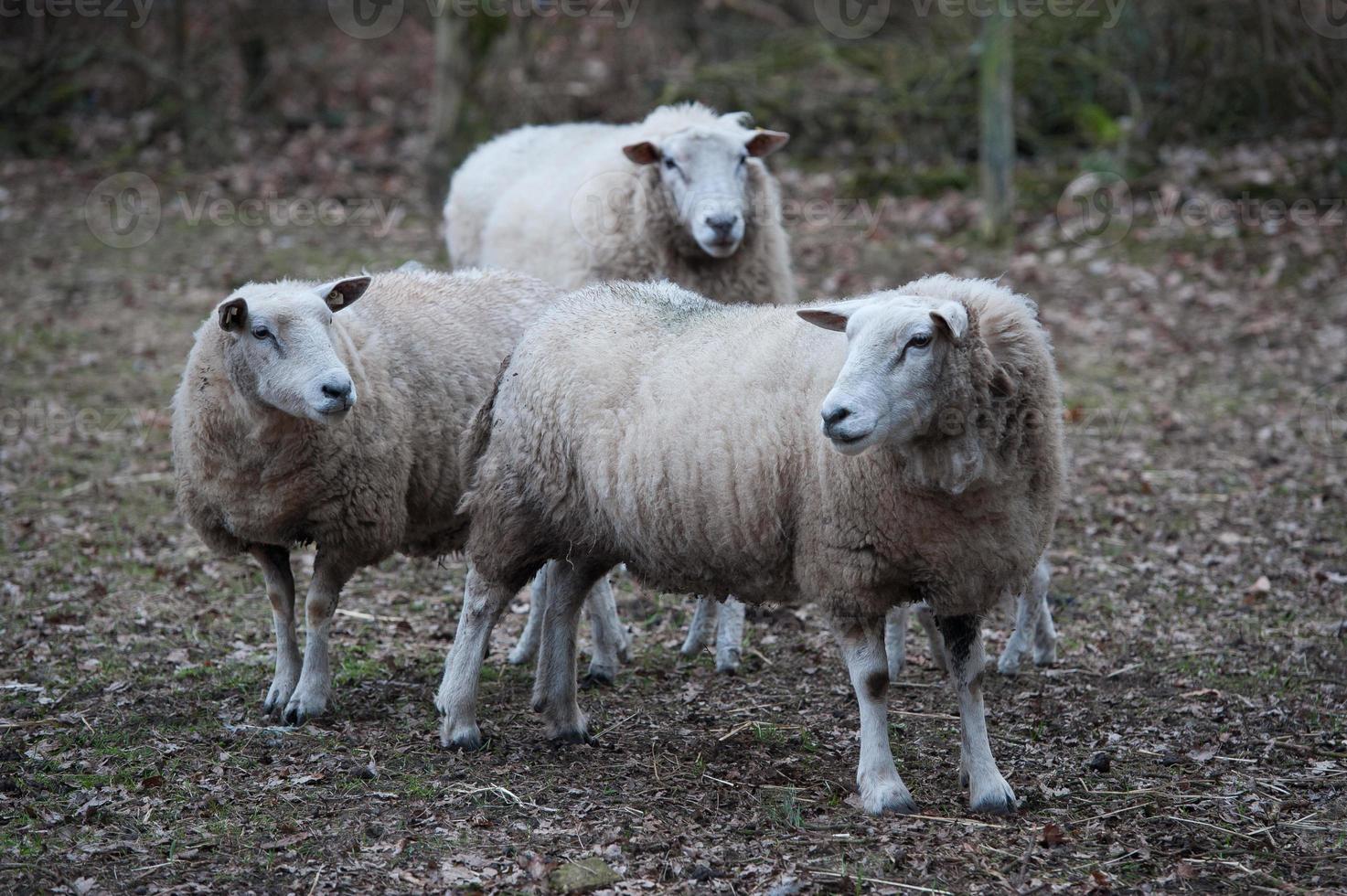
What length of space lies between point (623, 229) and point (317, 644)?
9.72 ft

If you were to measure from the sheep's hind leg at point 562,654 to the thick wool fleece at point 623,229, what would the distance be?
7.74 ft

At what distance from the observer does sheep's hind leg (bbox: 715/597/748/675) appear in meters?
5.67

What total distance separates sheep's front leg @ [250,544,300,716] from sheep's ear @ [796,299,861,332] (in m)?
2.33

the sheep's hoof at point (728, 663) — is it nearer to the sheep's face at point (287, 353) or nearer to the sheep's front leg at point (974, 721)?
the sheep's front leg at point (974, 721)

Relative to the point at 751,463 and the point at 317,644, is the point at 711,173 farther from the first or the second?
the point at 317,644

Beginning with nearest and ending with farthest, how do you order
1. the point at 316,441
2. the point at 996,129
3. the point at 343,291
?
the point at 316,441
the point at 343,291
the point at 996,129

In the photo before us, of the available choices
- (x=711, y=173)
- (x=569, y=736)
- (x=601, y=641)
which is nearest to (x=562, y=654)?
(x=569, y=736)

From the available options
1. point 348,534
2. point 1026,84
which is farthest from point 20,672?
point 1026,84

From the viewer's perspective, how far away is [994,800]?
4.21 metres

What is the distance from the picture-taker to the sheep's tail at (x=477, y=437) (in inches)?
197

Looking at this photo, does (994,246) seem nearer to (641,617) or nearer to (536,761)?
(641,617)

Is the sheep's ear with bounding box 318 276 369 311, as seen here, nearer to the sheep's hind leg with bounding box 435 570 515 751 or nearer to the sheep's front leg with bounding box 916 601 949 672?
the sheep's hind leg with bounding box 435 570 515 751

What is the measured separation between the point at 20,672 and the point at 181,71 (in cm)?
1089

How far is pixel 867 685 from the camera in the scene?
4.17 metres
